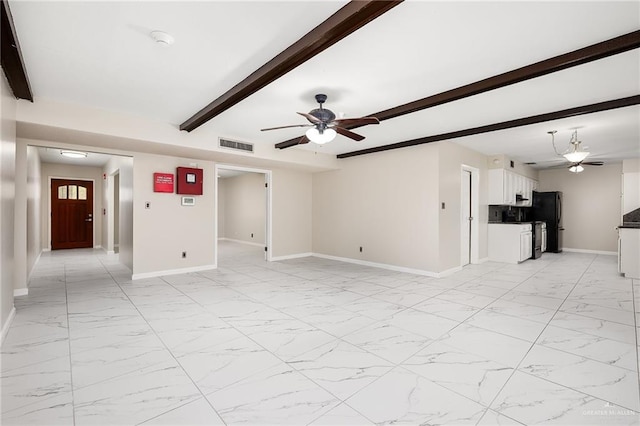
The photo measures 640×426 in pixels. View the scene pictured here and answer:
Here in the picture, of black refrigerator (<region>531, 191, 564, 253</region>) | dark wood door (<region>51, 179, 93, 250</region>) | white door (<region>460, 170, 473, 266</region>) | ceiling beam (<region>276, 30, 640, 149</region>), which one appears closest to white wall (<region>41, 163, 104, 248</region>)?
dark wood door (<region>51, 179, 93, 250</region>)

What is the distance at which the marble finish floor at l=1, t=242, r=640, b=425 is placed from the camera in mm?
1797

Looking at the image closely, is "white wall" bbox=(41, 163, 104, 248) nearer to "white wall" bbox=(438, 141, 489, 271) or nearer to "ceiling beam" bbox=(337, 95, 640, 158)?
"ceiling beam" bbox=(337, 95, 640, 158)

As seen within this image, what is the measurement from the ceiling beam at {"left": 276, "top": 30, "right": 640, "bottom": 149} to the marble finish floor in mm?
2417

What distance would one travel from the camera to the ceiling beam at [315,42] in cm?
186

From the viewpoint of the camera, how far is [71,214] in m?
9.04

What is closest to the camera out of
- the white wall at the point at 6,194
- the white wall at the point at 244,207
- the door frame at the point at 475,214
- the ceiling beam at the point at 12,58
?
the ceiling beam at the point at 12,58

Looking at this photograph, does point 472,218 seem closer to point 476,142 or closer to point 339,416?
point 476,142

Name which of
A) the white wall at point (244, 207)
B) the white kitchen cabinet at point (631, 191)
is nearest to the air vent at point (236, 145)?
the white wall at point (244, 207)

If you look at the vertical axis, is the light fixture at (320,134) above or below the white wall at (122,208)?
above

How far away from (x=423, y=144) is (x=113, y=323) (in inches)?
206

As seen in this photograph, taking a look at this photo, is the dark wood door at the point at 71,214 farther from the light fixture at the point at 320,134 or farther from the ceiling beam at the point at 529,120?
the light fixture at the point at 320,134

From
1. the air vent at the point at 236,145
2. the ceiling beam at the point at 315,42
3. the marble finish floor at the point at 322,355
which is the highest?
the ceiling beam at the point at 315,42

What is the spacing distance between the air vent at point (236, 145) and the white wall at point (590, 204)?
899cm

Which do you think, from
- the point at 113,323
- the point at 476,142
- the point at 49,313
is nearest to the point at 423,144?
the point at 476,142
